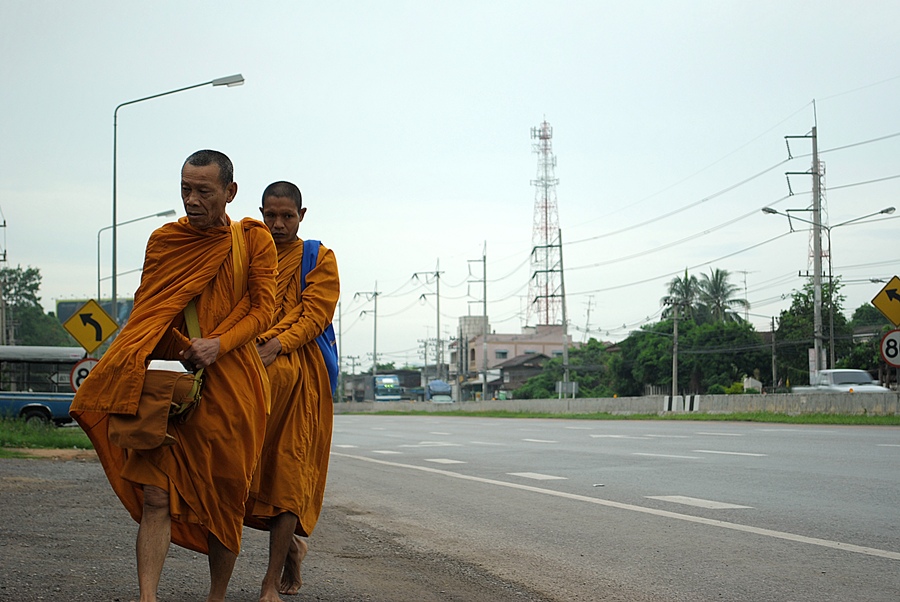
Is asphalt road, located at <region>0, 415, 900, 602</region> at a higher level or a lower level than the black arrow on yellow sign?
lower

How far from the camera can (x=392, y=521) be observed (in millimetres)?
8742

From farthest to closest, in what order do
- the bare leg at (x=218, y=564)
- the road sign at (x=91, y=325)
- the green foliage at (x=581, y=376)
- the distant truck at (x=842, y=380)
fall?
the green foliage at (x=581, y=376)
the distant truck at (x=842, y=380)
the road sign at (x=91, y=325)
the bare leg at (x=218, y=564)

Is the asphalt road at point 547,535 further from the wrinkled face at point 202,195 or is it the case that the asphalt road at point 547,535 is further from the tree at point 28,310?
the tree at point 28,310

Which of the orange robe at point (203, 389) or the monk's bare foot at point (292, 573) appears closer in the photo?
the orange robe at point (203, 389)

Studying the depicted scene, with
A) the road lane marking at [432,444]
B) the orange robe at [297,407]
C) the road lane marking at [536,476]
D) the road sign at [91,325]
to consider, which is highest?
the road sign at [91,325]

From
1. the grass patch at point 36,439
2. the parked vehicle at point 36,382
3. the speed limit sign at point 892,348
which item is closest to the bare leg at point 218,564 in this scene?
the grass patch at point 36,439

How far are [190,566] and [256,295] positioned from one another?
203 centimetres

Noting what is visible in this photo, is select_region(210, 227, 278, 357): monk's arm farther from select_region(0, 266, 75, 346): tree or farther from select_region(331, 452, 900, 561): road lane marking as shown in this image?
select_region(0, 266, 75, 346): tree

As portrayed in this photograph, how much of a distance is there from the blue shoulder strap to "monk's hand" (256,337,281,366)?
0.38 meters

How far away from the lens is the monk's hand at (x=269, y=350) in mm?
4672

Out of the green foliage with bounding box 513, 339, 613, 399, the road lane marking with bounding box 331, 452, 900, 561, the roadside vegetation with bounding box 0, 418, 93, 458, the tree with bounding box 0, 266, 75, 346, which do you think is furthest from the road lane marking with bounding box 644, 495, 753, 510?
the tree with bounding box 0, 266, 75, 346

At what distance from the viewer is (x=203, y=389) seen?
13.8 ft

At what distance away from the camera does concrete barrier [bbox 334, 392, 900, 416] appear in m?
27.8

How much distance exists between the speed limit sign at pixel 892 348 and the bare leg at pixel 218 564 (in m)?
18.8
